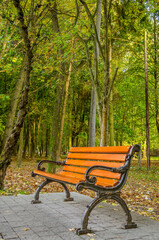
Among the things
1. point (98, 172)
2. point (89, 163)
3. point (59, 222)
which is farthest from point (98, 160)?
point (59, 222)

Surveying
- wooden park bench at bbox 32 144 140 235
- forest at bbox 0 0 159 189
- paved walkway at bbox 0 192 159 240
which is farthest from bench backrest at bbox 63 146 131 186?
forest at bbox 0 0 159 189

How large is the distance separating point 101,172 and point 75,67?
15392 mm

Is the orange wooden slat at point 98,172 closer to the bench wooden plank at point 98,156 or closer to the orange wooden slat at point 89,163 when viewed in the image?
the orange wooden slat at point 89,163

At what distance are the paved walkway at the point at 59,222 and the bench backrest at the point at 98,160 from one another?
24.2 inches

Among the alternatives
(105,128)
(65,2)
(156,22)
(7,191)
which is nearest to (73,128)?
(156,22)

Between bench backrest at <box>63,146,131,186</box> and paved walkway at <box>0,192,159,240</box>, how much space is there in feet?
2.02

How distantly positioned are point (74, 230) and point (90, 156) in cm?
179

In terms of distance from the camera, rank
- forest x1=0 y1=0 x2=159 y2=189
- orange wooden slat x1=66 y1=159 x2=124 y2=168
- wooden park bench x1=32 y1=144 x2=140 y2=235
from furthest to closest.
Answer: forest x1=0 y1=0 x2=159 y2=189
orange wooden slat x1=66 y1=159 x2=124 y2=168
wooden park bench x1=32 y1=144 x2=140 y2=235

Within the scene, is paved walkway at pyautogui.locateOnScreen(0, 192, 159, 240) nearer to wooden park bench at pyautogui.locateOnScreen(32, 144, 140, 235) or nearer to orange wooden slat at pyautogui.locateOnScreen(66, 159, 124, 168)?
wooden park bench at pyautogui.locateOnScreen(32, 144, 140, 235)

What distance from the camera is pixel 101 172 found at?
185 inches

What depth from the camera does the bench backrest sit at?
4.22m

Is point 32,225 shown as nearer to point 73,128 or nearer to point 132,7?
point 132,7

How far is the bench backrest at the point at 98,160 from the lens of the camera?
4.22 meters

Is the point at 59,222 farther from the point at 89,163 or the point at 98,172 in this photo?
the point at 89,163
